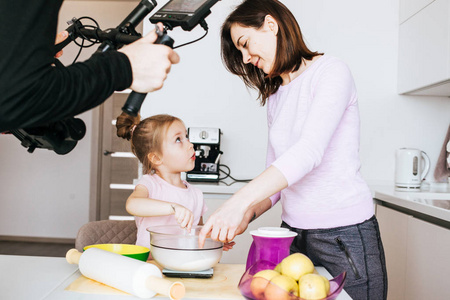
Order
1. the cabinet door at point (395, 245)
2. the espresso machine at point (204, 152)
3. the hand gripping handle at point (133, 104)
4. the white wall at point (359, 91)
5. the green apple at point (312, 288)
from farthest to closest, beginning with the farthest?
the white wall at point (359, 91), the espresso machine at point (204, 152), the cabinet door at point (395, 245), the green apple at point (312, 288), the hand gripping handle at point (133, 104)

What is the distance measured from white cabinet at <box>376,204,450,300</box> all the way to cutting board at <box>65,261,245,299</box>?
1.07 meters

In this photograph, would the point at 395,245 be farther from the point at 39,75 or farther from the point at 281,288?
the point at 39,75

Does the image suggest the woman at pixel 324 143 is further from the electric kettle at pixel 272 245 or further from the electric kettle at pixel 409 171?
the electric kettle at pixel 409 171

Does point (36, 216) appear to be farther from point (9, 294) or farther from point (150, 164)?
point (9, 294)

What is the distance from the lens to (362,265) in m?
1.24

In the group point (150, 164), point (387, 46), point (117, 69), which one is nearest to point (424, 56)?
point (387, 46)

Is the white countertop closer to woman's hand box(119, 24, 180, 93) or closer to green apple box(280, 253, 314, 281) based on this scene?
green apple box(280, 253, 314, 281)

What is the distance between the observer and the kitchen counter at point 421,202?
5.82 ft

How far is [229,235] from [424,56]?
2.08 m

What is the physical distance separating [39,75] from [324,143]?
0.69 meters

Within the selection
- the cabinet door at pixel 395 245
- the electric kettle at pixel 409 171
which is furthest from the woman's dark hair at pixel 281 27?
the electric kettle at pixel 409 171

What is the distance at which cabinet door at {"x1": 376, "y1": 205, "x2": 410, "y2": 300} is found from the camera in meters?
2.14

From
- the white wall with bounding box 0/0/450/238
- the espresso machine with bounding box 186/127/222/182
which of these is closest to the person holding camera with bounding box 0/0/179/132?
the espresso machine with bounding box 186/127/222/182

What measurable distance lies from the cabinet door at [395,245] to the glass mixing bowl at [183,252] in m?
1.37
